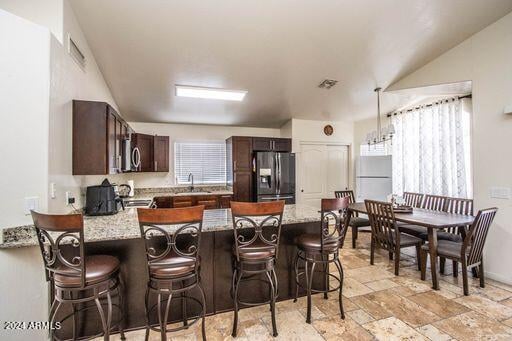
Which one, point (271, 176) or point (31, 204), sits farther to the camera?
point (271, 176)

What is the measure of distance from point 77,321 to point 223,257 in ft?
4.05

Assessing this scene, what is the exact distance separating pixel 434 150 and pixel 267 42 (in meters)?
3.58

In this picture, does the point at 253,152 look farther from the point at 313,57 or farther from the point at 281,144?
the point at 313,57

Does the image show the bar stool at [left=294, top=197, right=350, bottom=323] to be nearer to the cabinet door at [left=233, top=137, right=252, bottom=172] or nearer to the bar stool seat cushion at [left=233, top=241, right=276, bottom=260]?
the bar stool seat cushion at [left=233, top=241, right=276, bottom=260]

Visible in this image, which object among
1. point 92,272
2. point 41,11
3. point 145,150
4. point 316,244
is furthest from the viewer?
point 145,150

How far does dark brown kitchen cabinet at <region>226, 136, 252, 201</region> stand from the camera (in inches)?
197

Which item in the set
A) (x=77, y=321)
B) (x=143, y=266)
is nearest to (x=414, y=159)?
(x=143, y=266)

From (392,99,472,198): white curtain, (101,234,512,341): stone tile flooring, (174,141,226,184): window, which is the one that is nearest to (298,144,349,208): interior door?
(392,99,472,198): white curtain

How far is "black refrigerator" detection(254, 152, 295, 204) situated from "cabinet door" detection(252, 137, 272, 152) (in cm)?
22

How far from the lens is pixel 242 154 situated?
16.5ft

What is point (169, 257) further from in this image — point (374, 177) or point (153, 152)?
point (374, 177)

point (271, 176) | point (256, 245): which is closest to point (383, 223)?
point (256, 245)

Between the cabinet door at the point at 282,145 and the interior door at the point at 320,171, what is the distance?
0.37 m

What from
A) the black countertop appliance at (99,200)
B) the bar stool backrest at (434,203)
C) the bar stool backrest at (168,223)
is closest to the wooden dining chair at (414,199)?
the bar stool backrest at (434,203)
